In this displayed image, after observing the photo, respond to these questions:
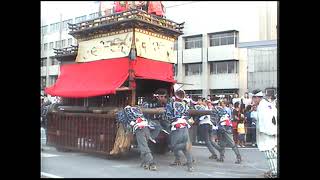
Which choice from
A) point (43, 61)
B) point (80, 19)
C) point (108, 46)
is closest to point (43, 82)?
point (43, 61)

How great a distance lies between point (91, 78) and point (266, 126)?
186 centimetres

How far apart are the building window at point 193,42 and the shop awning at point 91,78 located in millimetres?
904

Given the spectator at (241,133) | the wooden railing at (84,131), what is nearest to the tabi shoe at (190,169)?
the wooden railing at (84,131)

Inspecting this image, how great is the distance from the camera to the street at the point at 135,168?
9.68 ft

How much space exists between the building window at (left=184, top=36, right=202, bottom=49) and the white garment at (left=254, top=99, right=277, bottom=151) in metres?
0.96

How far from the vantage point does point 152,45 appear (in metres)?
4.04

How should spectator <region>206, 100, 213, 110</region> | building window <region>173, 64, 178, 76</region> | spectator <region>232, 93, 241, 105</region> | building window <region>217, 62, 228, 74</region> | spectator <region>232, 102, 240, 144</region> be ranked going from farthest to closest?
spectator <region>232, 102, 240, 144</region> → spectator <region>206, 100, 213, 110</region> → building window <region>173, 64, 178, 76</region> → spectator <region>232, 93, 241, 105</region> → building window <region>217, 62, 228, 74</region>

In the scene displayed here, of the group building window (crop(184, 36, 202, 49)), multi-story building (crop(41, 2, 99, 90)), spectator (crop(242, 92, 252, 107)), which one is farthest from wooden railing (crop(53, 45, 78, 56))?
spectator (crop(242, 92, 252, 107))

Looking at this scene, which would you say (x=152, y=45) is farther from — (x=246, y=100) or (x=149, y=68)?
(x=246, y=100)

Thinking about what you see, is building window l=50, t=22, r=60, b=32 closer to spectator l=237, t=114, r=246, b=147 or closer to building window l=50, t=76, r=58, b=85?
building window l=50, t=76, r=58, b=85

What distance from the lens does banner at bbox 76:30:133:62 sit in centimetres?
398
